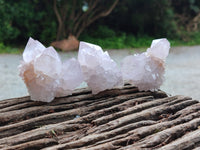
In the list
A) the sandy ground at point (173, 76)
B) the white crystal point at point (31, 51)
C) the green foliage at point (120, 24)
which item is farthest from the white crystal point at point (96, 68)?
the green foliage at point (120, 24)

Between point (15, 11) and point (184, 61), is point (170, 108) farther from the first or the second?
point (15, 11)

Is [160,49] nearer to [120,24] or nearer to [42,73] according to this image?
[42,73]

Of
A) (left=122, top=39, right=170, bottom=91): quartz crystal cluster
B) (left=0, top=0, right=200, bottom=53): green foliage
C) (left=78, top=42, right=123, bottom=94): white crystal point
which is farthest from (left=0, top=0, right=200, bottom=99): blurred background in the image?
(left=78, top=42, right=123, bottom=94): white crystal point

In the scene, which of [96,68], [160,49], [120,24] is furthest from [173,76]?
[120,24]

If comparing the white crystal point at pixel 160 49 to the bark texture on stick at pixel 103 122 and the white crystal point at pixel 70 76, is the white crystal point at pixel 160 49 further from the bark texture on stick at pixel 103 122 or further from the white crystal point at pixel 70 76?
the white crystal point at pixel 70 76

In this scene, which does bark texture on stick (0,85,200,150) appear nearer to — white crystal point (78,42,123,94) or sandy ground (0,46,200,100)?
white crystal point (78,42,123,94)
